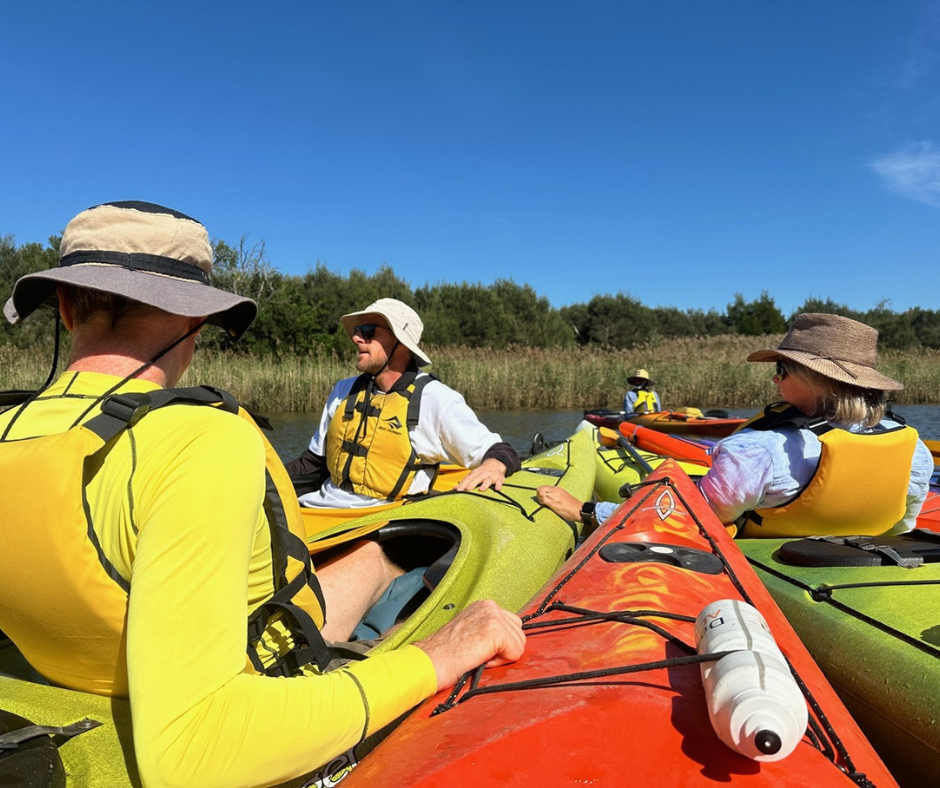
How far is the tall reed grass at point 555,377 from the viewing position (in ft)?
40.0

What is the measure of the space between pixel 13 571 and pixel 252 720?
43 cm

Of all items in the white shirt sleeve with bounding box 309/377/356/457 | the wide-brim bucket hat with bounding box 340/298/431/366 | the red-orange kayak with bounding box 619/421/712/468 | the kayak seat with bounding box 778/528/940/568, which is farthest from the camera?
the red-orange kayak with bounding box 619/421/712/468

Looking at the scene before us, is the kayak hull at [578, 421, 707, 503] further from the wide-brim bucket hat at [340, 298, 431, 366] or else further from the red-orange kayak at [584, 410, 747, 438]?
the red-orange kayak at [584, 410, 747, 438]

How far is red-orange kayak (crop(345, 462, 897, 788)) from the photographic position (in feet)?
3.21

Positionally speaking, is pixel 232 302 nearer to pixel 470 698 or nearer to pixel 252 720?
pixel 252 720

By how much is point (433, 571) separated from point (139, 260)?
5.12ft

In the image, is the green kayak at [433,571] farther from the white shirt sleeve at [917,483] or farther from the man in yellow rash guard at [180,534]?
the white shirt sleeve at [917,483]

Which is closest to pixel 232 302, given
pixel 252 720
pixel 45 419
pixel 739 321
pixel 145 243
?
pixel 145 243

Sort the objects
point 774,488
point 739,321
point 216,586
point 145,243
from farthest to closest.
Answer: point 739,321 → point 774,488 → point 145,243 → point 216,586

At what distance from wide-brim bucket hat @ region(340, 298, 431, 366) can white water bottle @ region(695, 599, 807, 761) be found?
2.18 metres

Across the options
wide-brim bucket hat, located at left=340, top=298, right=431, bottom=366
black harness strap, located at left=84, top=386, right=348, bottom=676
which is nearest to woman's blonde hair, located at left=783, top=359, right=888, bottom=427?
wide-brim bucket hat, located at left=340, top=298, right=431, bottom=366

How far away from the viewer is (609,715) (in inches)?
43.3

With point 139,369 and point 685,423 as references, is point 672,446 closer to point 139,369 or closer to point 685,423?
point 685,423

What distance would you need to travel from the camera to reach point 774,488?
254 cm
